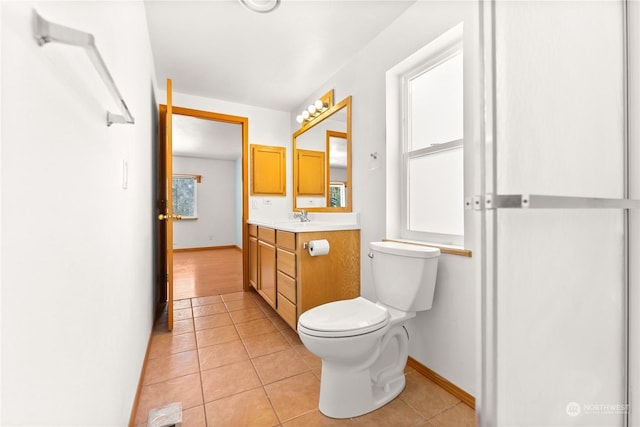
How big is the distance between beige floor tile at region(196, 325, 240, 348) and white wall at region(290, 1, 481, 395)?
43.1 inches

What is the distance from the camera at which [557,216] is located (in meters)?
0.69

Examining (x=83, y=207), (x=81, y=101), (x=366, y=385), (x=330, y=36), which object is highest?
(x=330, y=36)

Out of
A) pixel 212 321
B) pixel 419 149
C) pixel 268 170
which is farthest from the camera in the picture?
pixel 268 170

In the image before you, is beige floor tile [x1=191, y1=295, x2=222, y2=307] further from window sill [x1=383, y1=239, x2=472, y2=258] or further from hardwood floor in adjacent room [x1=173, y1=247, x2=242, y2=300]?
window sill [x1=383, y1=239, x2=472, y2=258]

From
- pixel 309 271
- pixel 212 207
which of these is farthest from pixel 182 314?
pixel 212 207

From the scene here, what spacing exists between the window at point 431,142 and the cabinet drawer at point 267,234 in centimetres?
103

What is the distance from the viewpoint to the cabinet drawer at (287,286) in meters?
2.12

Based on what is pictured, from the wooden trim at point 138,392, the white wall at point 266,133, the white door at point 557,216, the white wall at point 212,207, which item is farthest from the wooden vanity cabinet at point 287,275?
the white wall at point 212,207

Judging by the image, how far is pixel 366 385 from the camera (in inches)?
56.2

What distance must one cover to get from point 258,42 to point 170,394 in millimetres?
2387

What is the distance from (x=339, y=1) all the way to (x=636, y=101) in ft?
5.17

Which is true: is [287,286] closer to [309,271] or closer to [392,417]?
[309,271]

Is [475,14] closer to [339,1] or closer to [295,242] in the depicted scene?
[339,1]

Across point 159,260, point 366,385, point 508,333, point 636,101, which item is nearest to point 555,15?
point 636,101
